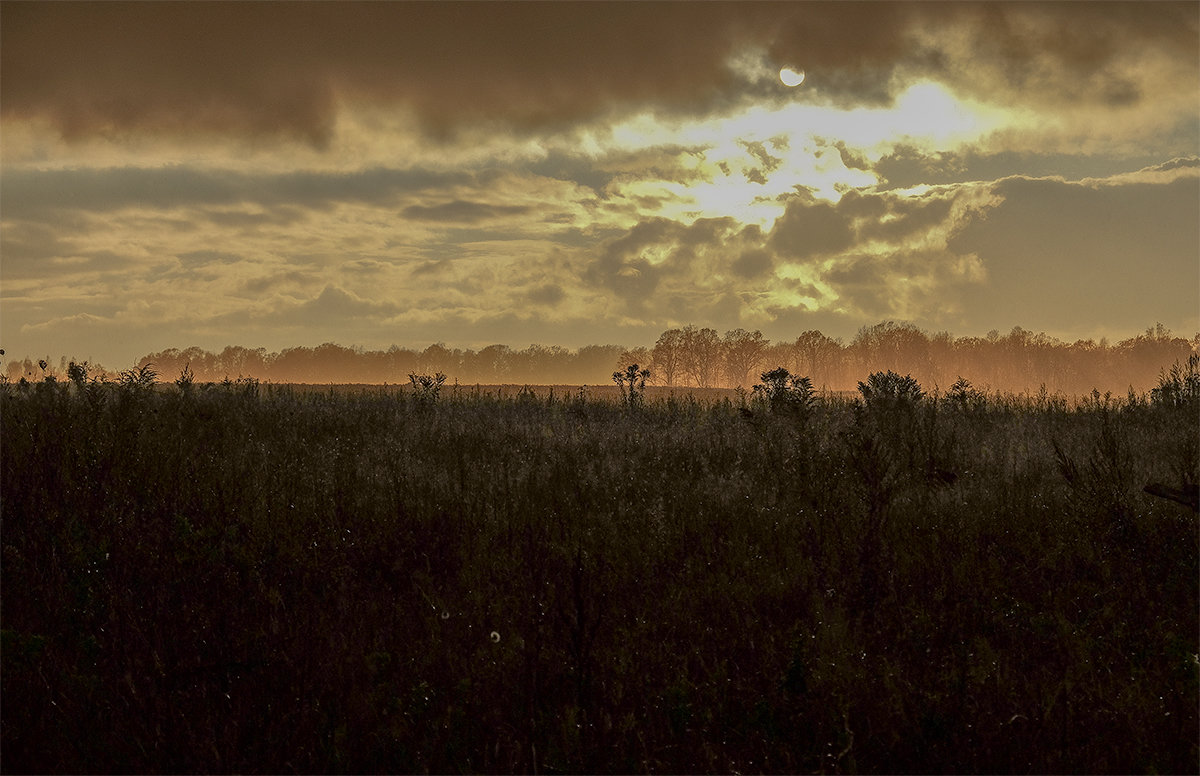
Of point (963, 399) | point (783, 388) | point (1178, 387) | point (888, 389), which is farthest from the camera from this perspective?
point (963, 399)

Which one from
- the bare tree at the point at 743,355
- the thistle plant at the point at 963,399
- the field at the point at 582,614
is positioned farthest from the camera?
the bare tree at the point at 743,355

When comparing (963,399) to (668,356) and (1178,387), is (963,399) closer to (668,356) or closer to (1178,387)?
(1178,387)

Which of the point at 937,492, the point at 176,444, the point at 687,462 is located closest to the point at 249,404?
the point at 176,444

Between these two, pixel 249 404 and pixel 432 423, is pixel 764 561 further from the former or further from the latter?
pixel 249 404

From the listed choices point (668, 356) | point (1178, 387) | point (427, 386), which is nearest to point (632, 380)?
point (427, 386)

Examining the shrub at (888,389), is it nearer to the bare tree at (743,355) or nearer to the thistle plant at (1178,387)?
the thistle plant at (1178,387)

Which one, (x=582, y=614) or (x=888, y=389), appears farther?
(x=888, y=389)

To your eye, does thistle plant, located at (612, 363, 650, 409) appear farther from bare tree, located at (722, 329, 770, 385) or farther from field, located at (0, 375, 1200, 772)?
bare tree, located at (722, 329, 770, 385)

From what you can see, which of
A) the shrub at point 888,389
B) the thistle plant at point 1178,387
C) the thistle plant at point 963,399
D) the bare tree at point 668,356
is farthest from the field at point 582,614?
the bare tree at point 668,356

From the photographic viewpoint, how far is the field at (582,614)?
3.74m

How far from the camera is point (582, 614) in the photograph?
4.02m

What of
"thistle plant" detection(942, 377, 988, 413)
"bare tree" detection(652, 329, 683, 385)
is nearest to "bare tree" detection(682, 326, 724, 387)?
"bare tree" detection(652, 329, 683, 385)

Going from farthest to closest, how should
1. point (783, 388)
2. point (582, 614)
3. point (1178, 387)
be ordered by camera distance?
1. point (1178, 387)
2. point (783, 388)
3. point (582, 614)

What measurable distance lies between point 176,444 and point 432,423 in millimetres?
4156
